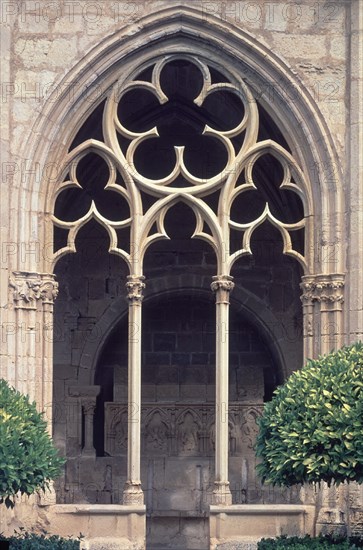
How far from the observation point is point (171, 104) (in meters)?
25.8

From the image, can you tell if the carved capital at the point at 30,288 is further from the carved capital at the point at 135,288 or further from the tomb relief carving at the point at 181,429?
the tomb relief carving at the point at 181,429

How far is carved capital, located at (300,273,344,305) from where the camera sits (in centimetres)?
2297

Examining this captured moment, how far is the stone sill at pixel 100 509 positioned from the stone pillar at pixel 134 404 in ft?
0.37

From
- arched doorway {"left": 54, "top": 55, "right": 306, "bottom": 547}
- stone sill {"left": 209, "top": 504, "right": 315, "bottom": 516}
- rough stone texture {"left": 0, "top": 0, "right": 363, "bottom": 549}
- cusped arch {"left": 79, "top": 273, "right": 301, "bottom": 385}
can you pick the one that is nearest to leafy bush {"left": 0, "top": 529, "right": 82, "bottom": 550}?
rough stone texture {"left": 0, "top": 0, "right": 363, "bottom": 549}

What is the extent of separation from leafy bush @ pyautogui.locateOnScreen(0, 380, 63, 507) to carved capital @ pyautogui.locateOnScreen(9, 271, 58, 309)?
1.64 metres

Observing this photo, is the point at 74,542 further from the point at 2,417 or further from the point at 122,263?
the point at 122,263

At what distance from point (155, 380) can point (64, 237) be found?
2216mm

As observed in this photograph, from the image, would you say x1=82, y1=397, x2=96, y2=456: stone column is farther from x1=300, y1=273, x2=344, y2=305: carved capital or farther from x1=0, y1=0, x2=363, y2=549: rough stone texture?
x1=300, y1=273, x2=344, y2=305: carved capital

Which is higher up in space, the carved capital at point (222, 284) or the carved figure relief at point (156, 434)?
the carved capital at point (222, 284)

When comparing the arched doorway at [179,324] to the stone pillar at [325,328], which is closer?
the stone pillar at [325,328]

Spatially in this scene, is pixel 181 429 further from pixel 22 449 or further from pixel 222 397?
pixel 22 449

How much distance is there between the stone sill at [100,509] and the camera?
74.5 ft

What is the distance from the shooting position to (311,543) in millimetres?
21422

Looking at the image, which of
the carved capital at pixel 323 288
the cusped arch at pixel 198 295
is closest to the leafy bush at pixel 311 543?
the carved capital at pixel 323 288
